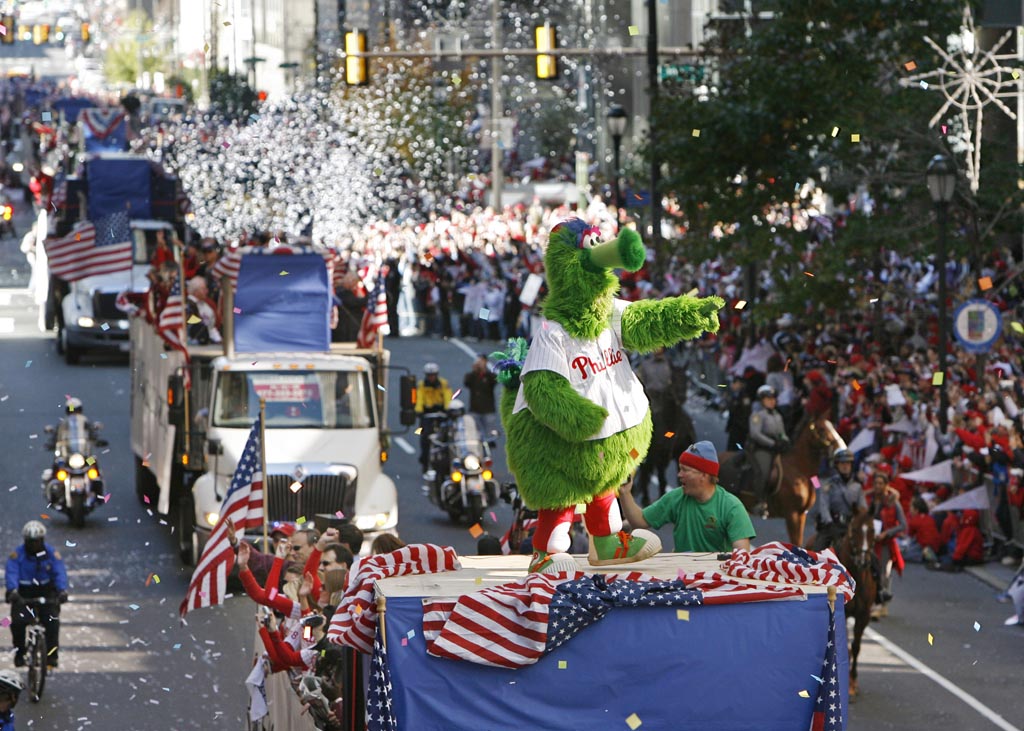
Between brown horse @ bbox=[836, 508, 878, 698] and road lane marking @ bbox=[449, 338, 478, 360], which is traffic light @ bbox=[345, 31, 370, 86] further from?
brown horse @ bbox=[836, 508, 878, 698]

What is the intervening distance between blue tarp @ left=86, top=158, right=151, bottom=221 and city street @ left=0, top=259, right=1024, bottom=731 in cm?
1087

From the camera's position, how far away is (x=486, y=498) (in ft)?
83.7

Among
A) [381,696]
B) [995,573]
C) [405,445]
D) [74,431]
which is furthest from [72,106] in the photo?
[381,696]

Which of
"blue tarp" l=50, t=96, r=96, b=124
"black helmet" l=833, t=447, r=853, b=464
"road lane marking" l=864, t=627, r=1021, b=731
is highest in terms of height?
"blue tarp" l=50, t=96, r=96, b=124

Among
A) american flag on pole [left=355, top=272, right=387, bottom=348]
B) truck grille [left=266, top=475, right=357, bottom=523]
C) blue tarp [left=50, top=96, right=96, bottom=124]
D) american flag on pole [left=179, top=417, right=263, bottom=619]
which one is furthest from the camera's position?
blue tarp [left=50, top=96, right=96, bottom=124]

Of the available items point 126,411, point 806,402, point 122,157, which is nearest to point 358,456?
point 806,402

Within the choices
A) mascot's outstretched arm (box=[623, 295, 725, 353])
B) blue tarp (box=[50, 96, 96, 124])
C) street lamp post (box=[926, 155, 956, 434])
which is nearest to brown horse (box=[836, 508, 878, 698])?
street lamp post (box=[926, 155, 956, 434])

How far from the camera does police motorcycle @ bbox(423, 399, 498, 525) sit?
83.1 feet

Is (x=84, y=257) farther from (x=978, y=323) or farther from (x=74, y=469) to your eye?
(x=978, y=323)

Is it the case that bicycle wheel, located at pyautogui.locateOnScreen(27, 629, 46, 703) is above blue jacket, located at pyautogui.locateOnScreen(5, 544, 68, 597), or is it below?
below

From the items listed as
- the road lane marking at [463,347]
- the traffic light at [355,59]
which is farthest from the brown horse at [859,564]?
the road lane marking at [463,347]

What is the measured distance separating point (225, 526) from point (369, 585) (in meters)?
6.45

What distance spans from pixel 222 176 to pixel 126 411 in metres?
22.9

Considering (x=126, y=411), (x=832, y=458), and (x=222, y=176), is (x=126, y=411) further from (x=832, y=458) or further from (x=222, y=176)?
(x=222, y=176)
